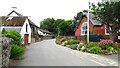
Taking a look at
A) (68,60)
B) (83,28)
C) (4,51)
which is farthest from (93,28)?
(4,51)

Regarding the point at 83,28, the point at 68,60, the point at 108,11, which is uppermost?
the point at 108,11

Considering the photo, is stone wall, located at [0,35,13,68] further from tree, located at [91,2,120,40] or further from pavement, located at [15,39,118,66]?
tree, located at [91,2,120,40]

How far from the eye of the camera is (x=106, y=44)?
572 inches

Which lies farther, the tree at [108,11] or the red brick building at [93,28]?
the red brick building at [93,28]

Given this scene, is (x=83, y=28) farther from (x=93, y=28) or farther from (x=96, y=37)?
(x=96, y=37)

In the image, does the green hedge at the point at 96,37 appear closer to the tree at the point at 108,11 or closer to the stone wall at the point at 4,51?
the tree at the point at 108,11

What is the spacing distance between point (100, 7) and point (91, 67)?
15606 millimetres

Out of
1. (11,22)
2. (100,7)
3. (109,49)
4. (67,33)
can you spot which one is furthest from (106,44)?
(67,33)

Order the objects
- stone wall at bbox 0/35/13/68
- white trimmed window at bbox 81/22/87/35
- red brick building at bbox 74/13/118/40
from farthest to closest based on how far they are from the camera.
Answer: white trimmed window at bbox 81/22/87/35, red brick building at bbox 74/13/118/40, stone wall at bbox 0/35/13/68

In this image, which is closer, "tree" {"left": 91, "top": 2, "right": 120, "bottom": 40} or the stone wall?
the stone wall

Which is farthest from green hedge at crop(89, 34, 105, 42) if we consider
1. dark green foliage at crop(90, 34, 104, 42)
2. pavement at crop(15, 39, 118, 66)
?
pavement at crop(15, 39, 118, 66)

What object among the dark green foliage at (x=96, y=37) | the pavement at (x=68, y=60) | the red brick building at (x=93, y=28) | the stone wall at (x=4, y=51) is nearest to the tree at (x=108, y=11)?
the dark green foliage at (x=96, y=37)

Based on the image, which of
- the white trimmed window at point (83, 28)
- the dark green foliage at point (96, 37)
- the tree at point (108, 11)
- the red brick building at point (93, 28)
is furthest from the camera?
the white trimmed window at point (83, 28)

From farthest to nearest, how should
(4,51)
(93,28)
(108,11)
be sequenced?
(93,28) → (108,11) → (4,51)
